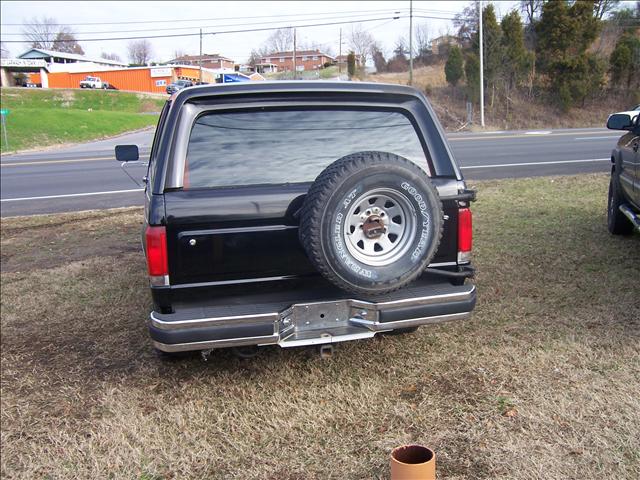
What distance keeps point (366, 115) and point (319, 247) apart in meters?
1.08

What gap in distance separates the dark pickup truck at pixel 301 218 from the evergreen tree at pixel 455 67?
35830 mm

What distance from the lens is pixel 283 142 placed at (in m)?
3.73

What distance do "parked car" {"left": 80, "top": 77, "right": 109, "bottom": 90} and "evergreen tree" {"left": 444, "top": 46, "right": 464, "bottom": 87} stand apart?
143 ft

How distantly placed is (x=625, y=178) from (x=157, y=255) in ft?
16.4

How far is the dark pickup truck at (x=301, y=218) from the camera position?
11.0ft

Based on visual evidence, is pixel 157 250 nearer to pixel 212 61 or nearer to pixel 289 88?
pixel 289 88

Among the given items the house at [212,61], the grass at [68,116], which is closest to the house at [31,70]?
the house at [212,61]

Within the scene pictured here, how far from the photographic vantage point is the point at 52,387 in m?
4.11

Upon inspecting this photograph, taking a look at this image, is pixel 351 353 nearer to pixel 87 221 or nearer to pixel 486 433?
pixel 486 433

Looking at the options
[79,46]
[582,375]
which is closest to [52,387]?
[582,375]

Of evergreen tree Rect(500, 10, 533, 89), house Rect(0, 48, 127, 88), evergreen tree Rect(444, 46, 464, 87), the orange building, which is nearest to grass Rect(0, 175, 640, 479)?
evergreen tree Rect(500, 10, 533, 89)

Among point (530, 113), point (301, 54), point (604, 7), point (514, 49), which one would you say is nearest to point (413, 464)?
point (530, 113)

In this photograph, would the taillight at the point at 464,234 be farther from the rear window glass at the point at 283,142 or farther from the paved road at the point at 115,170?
the paved road at the point at 115,170

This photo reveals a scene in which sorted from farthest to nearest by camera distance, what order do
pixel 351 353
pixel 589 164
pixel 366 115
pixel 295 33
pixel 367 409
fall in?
pixel 295 33, pixel 589 164, pixel 351 353, pixel 366 115, pixel 367 409
